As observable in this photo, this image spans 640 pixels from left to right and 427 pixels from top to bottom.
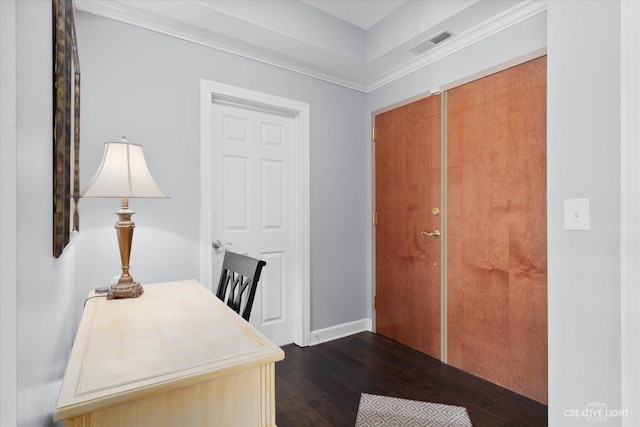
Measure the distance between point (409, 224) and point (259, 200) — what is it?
125 centimetres

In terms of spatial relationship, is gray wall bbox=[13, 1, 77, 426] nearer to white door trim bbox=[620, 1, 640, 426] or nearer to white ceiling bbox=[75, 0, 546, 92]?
white ceiling bbox=[75, 0, 546, 92]

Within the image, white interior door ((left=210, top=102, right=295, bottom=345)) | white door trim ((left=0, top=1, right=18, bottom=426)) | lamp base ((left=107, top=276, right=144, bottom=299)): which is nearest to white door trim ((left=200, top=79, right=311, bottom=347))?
white interior door ((left=210, top=102, right=295, bottom=345))

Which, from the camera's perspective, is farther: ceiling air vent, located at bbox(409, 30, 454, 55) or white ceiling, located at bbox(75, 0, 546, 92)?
ceiling air vent, located at bbox(409, 30, 454, 55)

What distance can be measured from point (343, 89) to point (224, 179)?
1.42 m

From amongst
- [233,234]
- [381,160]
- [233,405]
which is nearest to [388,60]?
[381,160]

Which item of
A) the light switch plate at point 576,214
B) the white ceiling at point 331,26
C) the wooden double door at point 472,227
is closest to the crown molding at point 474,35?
the white ceiling at point 331,26

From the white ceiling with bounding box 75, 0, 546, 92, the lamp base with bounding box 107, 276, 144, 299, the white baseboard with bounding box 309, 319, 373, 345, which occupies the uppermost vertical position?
the white ceiling with bounding box 75, 0, 546, 92

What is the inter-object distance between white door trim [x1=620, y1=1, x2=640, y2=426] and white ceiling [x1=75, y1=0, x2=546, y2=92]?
1016 mm

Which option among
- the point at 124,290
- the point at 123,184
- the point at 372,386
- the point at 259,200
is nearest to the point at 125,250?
the point at 124,290

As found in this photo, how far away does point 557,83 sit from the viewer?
1380mm

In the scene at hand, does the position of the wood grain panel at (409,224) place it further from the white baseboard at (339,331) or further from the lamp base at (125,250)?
the lamp base at (125,250)

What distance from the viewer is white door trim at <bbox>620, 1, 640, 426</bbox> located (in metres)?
1.14

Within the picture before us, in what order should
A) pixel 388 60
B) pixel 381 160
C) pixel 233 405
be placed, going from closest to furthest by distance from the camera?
pixel 233 405, pixel 388 60, pixel 381 160

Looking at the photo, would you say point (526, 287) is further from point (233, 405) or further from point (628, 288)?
point (233, 405)
